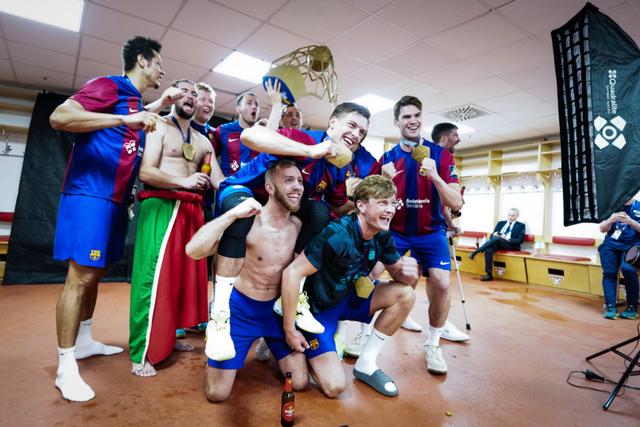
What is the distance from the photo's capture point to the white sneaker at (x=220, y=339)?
1456 millimetres

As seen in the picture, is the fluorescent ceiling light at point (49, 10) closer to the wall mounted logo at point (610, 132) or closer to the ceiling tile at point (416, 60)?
the ceiling tile at point (416, 60)

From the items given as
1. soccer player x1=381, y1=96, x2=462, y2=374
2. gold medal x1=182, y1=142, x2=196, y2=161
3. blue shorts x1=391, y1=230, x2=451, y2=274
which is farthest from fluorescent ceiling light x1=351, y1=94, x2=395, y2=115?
gold medal x1=182, y1=142, x2=196, y2=161

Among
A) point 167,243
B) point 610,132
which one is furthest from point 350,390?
point 610,132

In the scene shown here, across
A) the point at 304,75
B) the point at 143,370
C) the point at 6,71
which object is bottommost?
the point at 143,370

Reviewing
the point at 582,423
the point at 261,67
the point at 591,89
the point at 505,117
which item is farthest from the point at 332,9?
the point at 505,117

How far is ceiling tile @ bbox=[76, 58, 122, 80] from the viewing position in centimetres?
450

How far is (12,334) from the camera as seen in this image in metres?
2.56

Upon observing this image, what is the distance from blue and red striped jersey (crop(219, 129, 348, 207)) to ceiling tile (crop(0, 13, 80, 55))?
3.51m

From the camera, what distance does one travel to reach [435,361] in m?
2.22

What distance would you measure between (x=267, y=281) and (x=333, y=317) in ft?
1.57

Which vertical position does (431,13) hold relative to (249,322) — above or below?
above

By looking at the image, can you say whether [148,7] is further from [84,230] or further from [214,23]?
[84,230]

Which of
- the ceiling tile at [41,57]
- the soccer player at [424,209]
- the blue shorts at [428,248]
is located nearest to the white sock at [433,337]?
the soccer player at [424,209]

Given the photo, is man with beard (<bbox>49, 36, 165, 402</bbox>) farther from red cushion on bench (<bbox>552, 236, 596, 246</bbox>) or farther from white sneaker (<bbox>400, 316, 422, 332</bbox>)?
red cushion on bench (<bbox>552, 236, 596, 246</bbox>)
